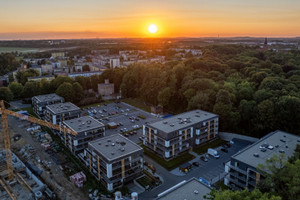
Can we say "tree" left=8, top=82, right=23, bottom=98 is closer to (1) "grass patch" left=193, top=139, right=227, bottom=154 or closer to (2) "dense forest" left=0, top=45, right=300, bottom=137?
(2) "dense forest" left=0, top=45, right=300, bottom=137

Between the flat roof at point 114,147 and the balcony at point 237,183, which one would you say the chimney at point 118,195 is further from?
the balcony at point 237,183

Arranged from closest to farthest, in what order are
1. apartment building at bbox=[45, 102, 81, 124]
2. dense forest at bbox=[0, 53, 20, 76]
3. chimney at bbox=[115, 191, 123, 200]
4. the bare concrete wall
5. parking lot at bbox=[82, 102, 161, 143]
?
chimney at bbox=[115, 191, 123, 200], the bare concrete wall, apartment building at bbox=[45, 102, 81, 124], parking lot at bbox=[82, 102, 161, 143], dense forest at bbox=[0, 53, 20, 76]

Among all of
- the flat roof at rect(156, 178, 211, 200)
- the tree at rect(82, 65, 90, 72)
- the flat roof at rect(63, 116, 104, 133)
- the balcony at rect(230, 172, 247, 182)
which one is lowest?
the balcony at rect(230, 172, 247, 182)

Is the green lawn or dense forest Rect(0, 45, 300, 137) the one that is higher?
dense forest Rect(0, 45, 300, 137)

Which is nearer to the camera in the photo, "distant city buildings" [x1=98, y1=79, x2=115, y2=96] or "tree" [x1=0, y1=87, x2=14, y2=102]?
"tree" [x1=0, y1=87, x2=14, y2=102]

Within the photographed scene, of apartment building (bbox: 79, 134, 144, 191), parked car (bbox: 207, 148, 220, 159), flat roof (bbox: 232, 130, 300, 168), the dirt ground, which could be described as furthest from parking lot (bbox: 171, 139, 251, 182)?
the dirt ground

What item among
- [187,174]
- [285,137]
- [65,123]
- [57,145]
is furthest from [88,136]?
[285,137]

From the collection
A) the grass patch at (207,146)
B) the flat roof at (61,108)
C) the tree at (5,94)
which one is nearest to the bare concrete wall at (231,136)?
the grass patch at (207,146)

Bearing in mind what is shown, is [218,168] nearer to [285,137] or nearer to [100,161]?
[285,137]
